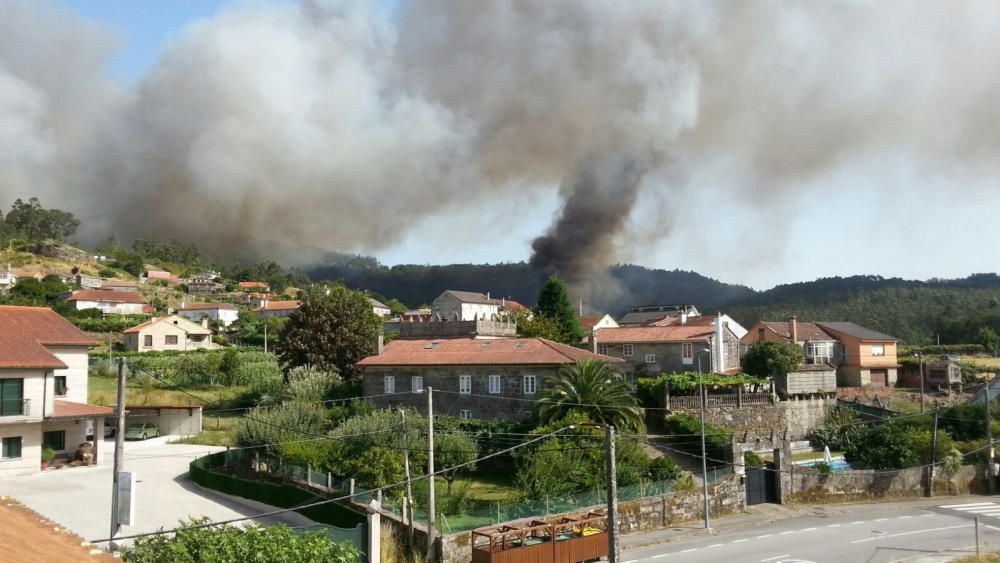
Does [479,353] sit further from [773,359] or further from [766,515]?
[773,359]

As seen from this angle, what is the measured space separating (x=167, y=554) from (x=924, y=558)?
26.4 m

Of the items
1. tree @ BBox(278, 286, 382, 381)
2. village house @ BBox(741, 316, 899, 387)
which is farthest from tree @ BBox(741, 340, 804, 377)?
tree @ BBox(278, 286, 382, 381)

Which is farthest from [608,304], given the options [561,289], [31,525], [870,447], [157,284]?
[31,525]

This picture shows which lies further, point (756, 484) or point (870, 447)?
point (870, 447)

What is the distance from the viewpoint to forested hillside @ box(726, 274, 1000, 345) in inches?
4624

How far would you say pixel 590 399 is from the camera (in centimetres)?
4044

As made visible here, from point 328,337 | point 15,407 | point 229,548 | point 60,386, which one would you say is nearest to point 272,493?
point 15,407

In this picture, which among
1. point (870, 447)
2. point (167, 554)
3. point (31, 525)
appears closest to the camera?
point (167, 554)

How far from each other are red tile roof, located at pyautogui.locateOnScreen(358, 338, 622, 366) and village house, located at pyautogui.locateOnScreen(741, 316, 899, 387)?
37298 mm

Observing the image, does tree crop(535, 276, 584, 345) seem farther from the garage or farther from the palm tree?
the garage

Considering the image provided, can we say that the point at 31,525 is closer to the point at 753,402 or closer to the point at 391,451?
the point at 391,451

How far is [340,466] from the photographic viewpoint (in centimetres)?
3656

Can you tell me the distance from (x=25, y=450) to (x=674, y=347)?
156 ft

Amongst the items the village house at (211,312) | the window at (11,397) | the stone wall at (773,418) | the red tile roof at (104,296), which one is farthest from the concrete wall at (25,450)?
the village house at (211,312)
